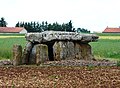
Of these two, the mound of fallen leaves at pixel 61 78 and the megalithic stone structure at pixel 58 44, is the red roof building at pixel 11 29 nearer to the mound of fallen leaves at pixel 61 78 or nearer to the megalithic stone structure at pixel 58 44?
the megalithic stone structure at pixel 58 44

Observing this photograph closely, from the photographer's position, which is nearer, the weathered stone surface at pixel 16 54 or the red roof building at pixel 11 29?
the weathered stone surface at pixel 16 54

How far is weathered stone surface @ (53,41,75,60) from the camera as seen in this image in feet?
83.6

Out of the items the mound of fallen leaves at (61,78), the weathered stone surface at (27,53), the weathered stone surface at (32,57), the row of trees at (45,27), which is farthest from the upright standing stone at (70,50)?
the row of trees at (45,27)

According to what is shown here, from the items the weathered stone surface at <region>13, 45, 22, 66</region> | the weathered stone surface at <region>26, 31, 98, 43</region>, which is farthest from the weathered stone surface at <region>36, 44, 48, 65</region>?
the weathered stone surface at <region>26, 31, 98, 43</region>

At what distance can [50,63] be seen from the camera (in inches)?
903

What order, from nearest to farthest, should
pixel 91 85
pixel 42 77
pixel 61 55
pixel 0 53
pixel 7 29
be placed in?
1. pixel 91 85
2. pixel 42 77
3. pixel 61 55
4. pixel 0 53
5. pixel 7 29

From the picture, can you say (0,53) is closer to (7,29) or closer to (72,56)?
(72,56)

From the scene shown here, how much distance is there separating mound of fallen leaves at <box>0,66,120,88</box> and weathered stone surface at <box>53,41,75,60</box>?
573cm

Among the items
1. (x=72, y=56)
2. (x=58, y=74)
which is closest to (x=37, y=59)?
(x=72, y=56)

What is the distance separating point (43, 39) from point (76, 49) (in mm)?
2021

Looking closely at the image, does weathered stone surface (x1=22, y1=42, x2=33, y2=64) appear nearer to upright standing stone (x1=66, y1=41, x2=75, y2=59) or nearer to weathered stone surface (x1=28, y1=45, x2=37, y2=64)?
weathered stone surface (x1=28, y1=45, x2=37, y2=64)

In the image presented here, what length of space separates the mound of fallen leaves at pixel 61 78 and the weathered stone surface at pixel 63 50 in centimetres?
573

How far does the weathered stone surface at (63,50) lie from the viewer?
25469 mm

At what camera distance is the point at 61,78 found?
16.7m
